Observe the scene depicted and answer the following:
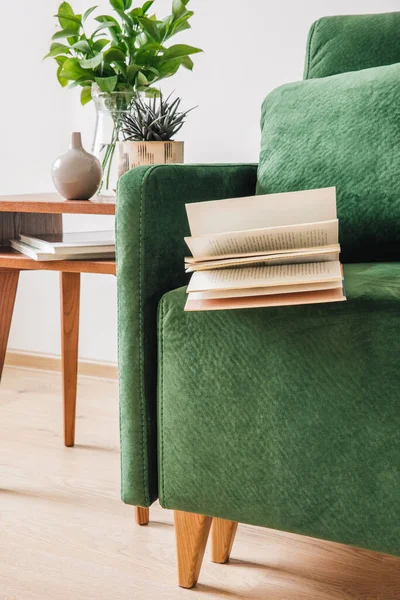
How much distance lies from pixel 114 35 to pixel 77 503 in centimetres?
95

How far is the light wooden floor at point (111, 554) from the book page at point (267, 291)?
1.55 feet

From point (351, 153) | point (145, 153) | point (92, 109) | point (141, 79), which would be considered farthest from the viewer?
point (92, 109)

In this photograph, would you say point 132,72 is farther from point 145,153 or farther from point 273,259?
point 273,259

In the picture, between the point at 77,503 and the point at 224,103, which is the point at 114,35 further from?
the point at 77,503

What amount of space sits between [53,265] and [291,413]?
2.16ft

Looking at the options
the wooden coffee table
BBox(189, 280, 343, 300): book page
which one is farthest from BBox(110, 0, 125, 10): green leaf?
BBox(189, 280, 343, 300): book page

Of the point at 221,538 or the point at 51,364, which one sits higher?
the point at 221,538

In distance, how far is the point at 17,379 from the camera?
239 cm

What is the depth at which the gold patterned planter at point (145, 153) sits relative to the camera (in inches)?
59.7

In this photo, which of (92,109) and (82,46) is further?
(92,109)

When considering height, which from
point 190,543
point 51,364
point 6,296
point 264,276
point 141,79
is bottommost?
point 51,364

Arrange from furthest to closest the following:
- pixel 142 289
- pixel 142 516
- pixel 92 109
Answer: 1. pixel 92 109
2. pixel 142 516
3. pixel 142 289

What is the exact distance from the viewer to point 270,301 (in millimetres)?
917

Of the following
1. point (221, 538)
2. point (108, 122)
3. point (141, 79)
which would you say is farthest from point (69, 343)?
point (221, 538)
